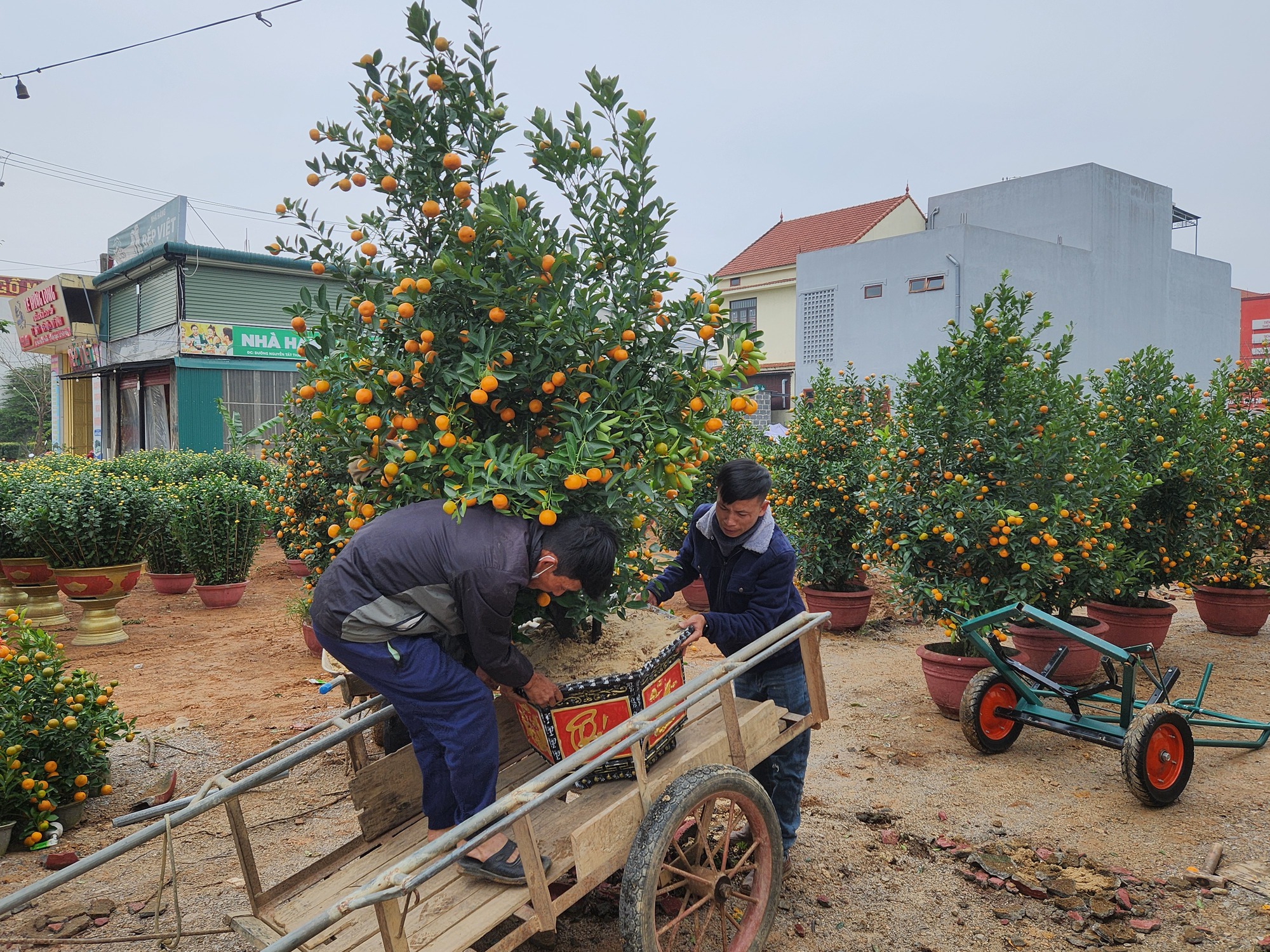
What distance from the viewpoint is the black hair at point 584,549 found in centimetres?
252

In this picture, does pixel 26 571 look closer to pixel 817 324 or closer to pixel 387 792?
pixel 387 792

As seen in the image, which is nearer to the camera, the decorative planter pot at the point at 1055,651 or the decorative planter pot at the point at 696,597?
the decorative planter pot at the point at 1055,651

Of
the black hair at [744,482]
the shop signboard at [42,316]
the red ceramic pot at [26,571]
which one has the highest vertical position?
the shop signboard at [42,316]

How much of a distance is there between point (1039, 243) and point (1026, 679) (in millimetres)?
21403

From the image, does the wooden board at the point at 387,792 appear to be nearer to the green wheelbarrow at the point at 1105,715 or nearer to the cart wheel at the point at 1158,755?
the green wheelbarrow at the point at 1105,715

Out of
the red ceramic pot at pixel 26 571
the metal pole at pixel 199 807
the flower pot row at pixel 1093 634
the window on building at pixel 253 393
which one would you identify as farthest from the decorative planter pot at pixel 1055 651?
the window on building at pixel 253 393

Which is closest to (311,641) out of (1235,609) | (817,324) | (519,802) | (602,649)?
(602,649)

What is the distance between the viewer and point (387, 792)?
115 inches

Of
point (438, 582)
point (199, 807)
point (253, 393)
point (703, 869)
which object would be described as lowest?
point (703, 869)

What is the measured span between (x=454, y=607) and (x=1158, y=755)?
3.69m

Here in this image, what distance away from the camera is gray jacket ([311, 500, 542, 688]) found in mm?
2445

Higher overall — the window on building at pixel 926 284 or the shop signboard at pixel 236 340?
the window on building at pixel 926 284

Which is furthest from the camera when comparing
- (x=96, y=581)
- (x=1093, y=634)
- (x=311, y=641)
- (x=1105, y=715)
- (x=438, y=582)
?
(x=96, y=581)

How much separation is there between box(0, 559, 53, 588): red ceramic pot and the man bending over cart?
7.06 m
